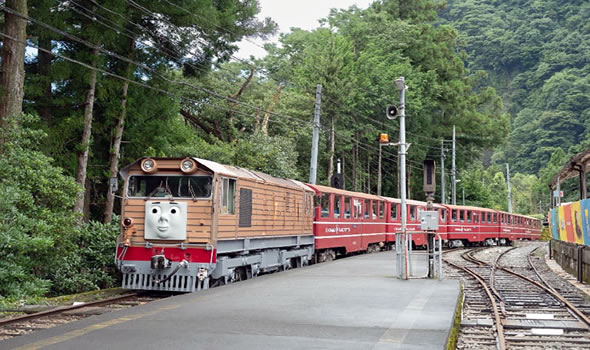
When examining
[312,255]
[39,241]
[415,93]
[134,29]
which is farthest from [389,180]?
[39,241]

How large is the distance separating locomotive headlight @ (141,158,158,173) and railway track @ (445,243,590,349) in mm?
6980

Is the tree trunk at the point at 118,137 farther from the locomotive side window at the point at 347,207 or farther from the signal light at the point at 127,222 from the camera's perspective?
the locomotive side window at the point at 347,207

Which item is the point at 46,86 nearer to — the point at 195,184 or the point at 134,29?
the point at 134,29

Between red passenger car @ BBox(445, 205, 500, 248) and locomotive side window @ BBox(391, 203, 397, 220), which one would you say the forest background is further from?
red passenger car @ BBox(445, 205, 500, 248)

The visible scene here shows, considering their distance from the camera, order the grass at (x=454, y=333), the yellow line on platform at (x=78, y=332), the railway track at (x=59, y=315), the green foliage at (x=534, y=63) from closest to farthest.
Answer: the yellow line on platform at (x=78, y=332) < the grass at (x=454, y=333) < the railway track at (x=59, y=315) < the green foliage at (x=534, y=63)

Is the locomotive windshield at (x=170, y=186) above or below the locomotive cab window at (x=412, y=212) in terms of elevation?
below

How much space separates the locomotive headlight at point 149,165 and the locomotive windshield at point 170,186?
0.60ft

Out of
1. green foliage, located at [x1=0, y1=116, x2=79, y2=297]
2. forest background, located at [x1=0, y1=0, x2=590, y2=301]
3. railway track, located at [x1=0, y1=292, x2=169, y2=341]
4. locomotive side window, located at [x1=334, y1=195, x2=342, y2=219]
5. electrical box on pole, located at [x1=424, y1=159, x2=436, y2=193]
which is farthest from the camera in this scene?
locomotive side window, located at [x1=334, y1=195, x2=342, y2=219]

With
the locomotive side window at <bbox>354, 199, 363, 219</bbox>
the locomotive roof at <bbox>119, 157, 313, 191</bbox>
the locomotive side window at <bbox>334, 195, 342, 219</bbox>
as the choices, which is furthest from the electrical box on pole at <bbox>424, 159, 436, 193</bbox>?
the locomotive side window at <bbox>354, 199, 363, 219</bbox>

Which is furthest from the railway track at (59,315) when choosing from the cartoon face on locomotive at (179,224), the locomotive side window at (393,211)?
the locomotive side window at (393,211)

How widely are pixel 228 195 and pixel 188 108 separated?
24.1 m

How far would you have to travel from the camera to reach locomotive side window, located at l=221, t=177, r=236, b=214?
1433 cm

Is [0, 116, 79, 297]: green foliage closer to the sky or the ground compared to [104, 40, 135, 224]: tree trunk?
closer to the ground

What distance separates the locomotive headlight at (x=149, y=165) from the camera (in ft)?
46.3
